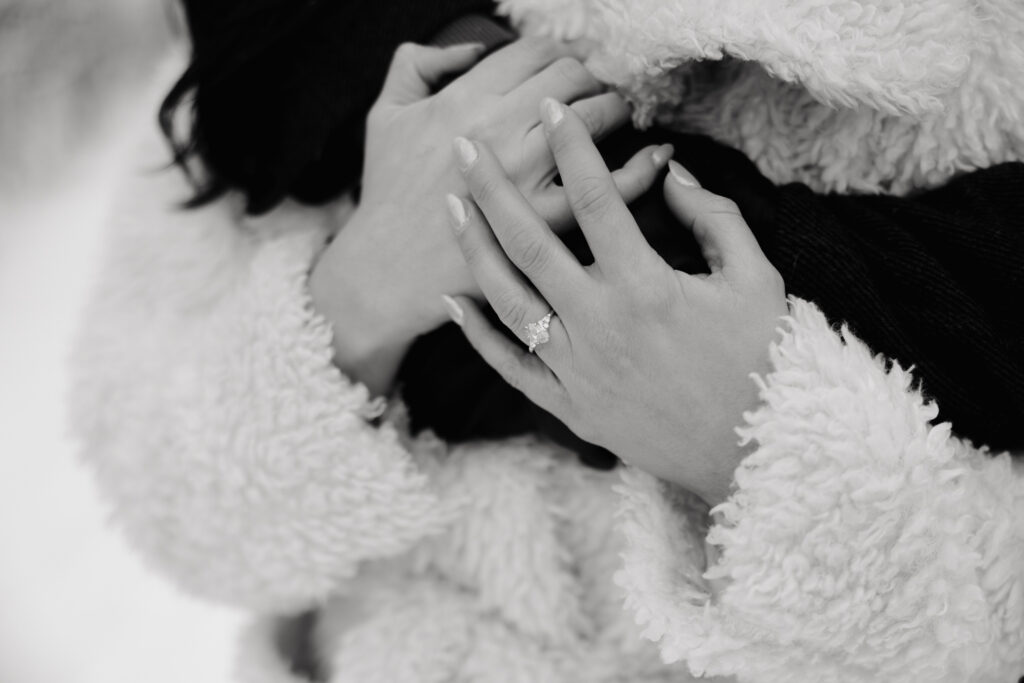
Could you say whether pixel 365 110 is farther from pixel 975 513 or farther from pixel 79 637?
pixel 79 637

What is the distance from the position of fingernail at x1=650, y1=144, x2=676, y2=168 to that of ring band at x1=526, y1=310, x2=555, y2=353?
140 millimetres

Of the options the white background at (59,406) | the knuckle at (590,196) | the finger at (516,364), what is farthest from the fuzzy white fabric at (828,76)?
the white background at (59,406)

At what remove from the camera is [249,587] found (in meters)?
0.69

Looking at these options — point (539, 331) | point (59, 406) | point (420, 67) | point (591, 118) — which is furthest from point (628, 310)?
point (59, 406)

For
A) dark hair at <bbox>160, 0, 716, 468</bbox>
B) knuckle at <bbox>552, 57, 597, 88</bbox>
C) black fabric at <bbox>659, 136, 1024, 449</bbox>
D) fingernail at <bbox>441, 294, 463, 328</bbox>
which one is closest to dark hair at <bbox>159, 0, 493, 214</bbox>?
dark hair at <bbox>160, 0, 716, 468</bbox>

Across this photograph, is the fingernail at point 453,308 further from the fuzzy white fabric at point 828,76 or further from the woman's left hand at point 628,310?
the fuzzy white fabric at point 828,76

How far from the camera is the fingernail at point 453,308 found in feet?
1.93

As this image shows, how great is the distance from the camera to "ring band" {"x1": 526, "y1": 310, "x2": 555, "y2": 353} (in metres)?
0.54

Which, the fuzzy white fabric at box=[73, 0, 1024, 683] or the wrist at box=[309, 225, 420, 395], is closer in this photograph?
the fuzzy white fabric at box=[73, 0, 1024, 683]

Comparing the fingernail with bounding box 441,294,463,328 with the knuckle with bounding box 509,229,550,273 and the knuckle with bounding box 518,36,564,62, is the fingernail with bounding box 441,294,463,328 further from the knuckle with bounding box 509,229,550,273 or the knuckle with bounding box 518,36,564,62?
the knuckle with bounding box 518,36,564,62

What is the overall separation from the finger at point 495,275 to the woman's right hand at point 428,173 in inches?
1.1

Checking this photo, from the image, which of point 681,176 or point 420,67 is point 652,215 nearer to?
point 681,176

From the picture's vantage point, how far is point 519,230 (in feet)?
1.72

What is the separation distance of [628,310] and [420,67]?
298mm
